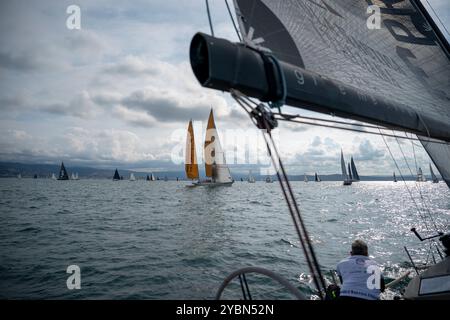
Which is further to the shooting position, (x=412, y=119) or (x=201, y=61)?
(x=412, y=119)

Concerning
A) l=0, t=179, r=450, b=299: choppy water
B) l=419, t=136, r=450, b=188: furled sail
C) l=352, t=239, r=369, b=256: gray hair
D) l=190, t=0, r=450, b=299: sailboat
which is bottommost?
l=0, t=179, r=450, b=299: choppy water

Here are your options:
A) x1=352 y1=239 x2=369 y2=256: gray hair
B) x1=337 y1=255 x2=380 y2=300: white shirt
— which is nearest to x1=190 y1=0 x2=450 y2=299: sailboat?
x1=337 y1=255 x2=380 y2=300: white shirt

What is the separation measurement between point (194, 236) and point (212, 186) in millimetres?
55017

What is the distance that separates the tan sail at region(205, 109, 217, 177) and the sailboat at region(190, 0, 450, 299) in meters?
55.3

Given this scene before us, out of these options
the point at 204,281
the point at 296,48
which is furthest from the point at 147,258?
the point at 296,48

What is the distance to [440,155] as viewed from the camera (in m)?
6.16

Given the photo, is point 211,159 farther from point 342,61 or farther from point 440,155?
point 342,61

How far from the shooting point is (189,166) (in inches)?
2623

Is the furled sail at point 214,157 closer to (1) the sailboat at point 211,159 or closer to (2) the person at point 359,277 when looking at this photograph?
(1) the sailboat at point 211,159

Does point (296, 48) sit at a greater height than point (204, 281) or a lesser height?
greater

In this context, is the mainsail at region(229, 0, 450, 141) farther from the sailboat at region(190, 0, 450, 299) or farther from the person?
the person

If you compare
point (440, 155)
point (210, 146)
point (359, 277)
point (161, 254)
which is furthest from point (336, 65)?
point (210, 146)

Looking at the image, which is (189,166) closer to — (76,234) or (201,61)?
(76,234)

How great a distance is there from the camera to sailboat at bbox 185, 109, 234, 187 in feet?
205
